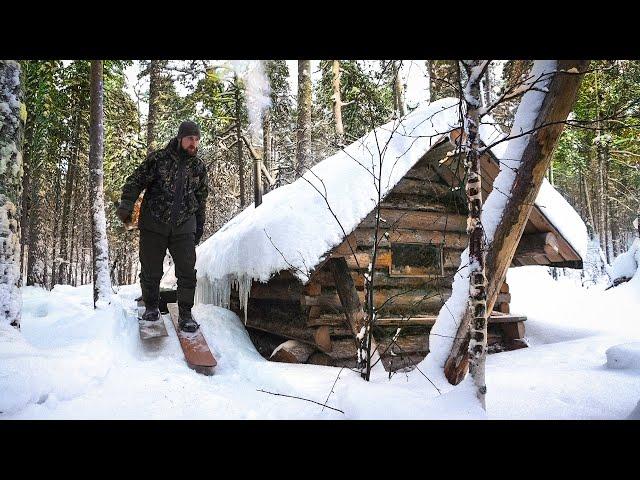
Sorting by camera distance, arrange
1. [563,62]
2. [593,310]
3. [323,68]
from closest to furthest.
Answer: [563,62] → [593,310] → [323,68]

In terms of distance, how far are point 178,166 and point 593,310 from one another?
32.9ft

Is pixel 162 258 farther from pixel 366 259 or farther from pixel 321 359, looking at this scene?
pixel 366 259

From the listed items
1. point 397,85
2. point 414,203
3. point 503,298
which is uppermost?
point 397,85

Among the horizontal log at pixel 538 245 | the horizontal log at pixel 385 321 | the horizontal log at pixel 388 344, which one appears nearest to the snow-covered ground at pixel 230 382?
the horizontal log at pixel 385 321

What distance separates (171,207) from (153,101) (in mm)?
8638

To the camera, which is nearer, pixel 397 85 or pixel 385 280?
pixel 385 280

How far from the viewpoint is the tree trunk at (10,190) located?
2855 mm

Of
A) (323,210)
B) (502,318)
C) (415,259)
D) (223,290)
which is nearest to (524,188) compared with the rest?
(323,210)

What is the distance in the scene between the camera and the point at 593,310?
9.36m

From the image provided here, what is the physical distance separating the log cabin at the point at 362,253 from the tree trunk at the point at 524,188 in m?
0.53

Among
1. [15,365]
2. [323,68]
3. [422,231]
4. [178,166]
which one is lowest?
[15,365]

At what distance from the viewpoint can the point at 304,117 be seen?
8.62m
